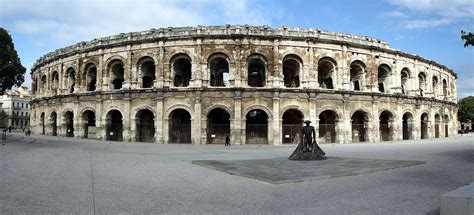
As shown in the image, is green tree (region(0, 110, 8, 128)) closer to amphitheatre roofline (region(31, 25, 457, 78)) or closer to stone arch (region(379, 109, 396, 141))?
amphitheatre roofline (region(31, 25, 457, 78))

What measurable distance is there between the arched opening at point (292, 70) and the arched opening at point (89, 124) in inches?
657

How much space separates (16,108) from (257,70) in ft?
226

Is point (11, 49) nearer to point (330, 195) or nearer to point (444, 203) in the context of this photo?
point (330, 195)

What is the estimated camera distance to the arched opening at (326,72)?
79.1ft

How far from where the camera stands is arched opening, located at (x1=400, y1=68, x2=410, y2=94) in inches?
1103

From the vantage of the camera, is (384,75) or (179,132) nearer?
(179,132)

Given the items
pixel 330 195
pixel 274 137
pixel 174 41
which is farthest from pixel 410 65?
pixel 330 195

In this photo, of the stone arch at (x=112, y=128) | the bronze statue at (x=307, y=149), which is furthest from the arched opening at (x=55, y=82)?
the bronze statue at (x=307, y=149)

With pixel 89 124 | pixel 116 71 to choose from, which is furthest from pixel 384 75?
pixel 89 124

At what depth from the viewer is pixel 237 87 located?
21.8 m

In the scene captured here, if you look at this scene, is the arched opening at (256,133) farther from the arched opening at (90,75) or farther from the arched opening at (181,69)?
the arched opening at (90,75)

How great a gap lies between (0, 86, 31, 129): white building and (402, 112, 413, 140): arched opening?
2947 inches

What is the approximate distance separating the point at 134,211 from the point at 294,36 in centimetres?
2029

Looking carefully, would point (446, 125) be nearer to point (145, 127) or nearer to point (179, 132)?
point (179, 132)
